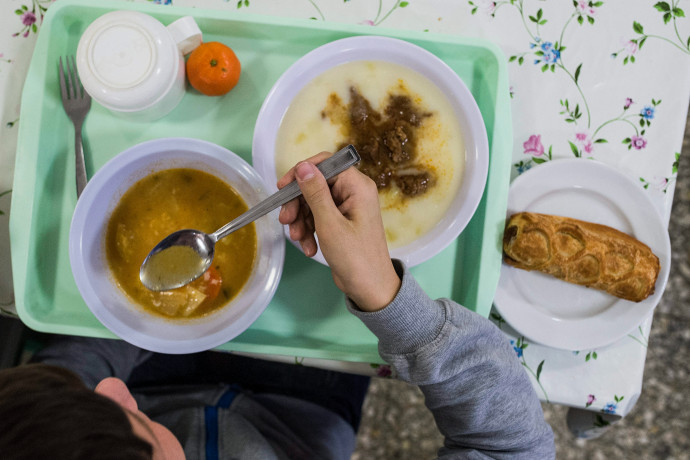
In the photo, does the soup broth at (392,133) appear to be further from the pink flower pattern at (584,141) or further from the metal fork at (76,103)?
the metal fork at (76,103)

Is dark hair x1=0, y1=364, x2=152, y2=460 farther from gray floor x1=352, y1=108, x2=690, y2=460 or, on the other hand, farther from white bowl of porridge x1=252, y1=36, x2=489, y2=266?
gray floor x1=352, y1=108, x2=690, y2=460

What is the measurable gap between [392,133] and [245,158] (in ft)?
1.22

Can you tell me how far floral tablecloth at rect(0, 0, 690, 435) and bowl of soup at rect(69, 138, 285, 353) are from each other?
0.33 m

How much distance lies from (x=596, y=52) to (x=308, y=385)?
128 centimetres

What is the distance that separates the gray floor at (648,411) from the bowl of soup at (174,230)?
3.72ft

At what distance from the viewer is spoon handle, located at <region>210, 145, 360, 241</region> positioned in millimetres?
963

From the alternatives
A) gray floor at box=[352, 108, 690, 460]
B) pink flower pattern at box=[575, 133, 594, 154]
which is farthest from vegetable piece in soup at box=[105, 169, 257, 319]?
gray floor at box=[352, 108, 690, 460]

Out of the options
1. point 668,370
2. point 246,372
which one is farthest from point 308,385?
point 668,370

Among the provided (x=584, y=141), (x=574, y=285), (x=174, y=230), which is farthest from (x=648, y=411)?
(x=174, y=230)

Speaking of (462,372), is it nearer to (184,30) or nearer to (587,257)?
(587,257)

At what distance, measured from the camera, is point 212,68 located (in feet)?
3.72

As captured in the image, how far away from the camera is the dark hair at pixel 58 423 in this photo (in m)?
0.73

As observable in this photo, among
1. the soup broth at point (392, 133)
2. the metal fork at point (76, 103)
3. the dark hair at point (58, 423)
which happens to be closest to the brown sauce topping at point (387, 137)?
the soup broth at point (392, 133)

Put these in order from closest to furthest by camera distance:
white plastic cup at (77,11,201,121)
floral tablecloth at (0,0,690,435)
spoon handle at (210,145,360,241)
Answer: spoon handle at (210,145,360,241) < white plastic cup at (77,11,201,121) < floral tablecloth at (0,0,690,435)
